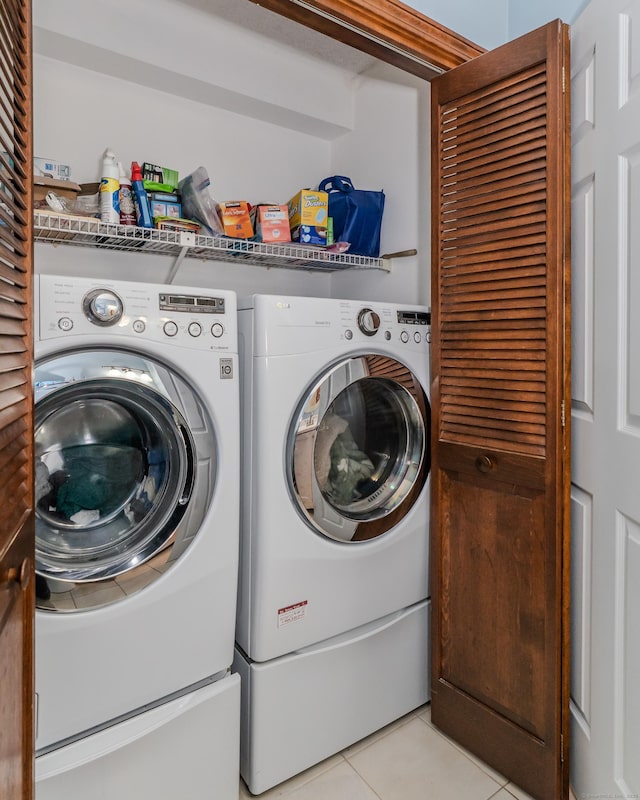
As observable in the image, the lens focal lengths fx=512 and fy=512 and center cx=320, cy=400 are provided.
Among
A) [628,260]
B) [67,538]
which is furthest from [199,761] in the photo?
[628,260]

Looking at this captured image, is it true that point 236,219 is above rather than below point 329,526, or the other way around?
above

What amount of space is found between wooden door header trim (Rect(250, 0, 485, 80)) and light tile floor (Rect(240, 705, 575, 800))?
2093mm

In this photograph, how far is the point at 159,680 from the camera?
4.07 feet

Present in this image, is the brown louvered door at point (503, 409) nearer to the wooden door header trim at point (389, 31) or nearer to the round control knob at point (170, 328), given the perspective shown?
the wooden door header trim at point (389, 31)

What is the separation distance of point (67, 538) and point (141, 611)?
24cm

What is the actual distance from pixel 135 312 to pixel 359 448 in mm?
798

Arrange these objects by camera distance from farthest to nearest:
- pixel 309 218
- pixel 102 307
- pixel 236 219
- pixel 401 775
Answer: pixel 309 218, pixel 236 219, pixel 401 775, pixel 102 307

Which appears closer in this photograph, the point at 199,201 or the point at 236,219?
the point at 199,201

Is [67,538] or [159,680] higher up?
[67,538]

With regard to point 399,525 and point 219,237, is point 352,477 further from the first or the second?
point 219,237

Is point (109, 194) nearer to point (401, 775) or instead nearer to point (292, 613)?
point (292, 613)

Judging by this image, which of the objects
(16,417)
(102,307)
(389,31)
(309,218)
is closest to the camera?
(16,417)

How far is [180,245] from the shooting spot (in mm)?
1726

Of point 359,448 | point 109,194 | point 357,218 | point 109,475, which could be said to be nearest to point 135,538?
point 109,475
